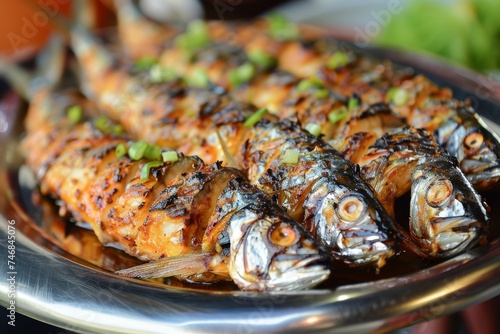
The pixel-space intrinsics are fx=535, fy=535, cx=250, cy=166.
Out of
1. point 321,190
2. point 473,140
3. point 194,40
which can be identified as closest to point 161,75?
point 194,40

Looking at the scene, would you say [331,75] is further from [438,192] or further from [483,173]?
[438,192]

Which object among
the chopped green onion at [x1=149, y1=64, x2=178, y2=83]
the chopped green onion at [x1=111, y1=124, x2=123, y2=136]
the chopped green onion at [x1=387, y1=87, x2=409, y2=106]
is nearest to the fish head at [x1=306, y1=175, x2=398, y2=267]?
the chopped green onion at [x1=387, y1=87, x2=409, y2=106]

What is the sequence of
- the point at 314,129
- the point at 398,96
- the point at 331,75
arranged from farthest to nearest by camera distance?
the point at 331,75 < the point at 398,96 < the point at 314,129

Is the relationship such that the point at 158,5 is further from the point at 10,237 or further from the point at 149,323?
the point at 149,323

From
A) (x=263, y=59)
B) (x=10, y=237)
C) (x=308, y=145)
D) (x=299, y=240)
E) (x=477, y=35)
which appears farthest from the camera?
(x=477, y=35)

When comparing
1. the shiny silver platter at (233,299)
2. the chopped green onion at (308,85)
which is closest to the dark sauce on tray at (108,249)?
the shiny silver platter at (233,299)

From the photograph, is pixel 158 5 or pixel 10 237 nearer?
pixel 10 237

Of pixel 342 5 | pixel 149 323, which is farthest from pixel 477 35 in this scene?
pixel 149 323
